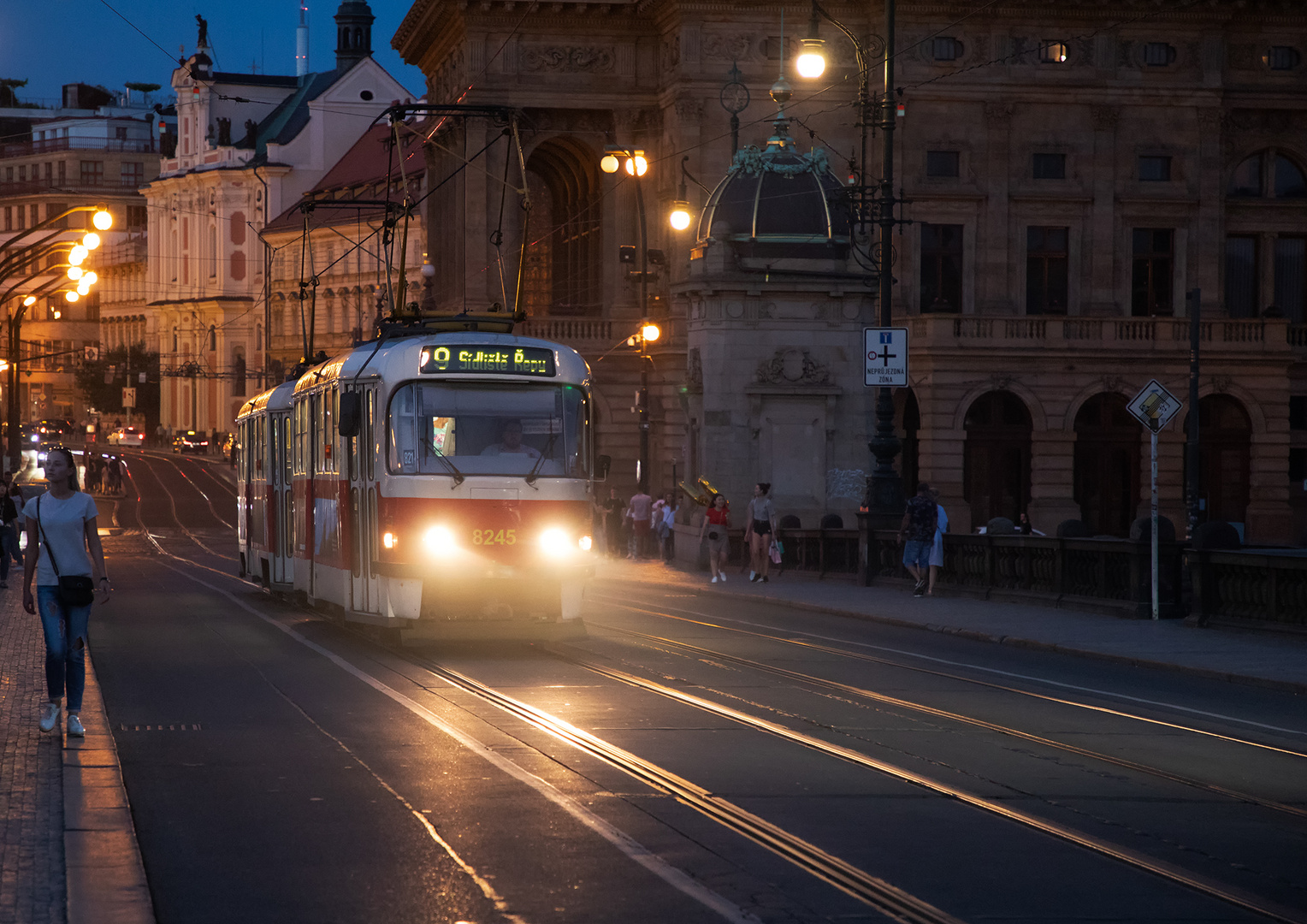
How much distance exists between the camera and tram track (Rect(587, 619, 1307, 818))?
10.5 meters

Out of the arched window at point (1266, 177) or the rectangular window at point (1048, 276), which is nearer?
the rectangular window at point (1048, 276)

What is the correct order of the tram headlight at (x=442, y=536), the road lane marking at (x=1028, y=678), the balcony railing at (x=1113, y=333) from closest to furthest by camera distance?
the road lane marking at (x=1028, y=678) → the tram headlight at (x=442, y=536) → the balcony railing at (x=1113, y=333)

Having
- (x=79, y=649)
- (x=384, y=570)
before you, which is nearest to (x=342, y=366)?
(x=384, y=570)

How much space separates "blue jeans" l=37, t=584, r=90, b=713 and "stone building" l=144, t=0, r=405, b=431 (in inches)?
4624

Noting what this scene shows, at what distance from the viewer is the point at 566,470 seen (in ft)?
61.8

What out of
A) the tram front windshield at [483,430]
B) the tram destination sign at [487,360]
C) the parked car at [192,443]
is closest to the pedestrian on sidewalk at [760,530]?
the tram front windshield at [483,430]

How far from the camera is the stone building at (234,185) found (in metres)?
132

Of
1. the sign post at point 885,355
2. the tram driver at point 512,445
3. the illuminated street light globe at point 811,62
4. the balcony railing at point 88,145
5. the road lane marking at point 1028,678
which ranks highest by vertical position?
the balcony railing at point 88,145

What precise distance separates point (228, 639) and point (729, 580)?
49.6 ft

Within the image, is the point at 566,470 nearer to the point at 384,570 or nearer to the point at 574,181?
the point at 384,570

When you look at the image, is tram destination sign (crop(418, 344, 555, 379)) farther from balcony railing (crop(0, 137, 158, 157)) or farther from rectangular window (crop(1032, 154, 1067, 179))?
balcony railing (crop(0, 137, 158, 157))

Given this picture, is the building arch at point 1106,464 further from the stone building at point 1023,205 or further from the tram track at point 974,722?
the tram track at point 974,722

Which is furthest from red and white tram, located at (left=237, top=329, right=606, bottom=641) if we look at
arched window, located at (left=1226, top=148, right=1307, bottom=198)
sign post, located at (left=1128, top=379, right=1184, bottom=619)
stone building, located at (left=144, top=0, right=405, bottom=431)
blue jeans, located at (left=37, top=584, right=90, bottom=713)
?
stone building, located at (left=144, top=0, right=405, bottom=431)

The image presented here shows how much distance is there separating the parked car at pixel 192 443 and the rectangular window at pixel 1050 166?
65.8m
